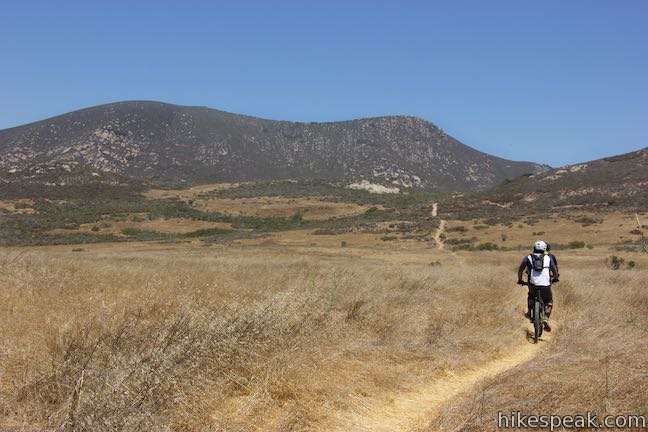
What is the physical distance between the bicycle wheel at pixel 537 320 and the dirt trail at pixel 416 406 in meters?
2.22

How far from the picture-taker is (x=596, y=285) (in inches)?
518

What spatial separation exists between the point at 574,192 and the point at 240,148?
107743 mm

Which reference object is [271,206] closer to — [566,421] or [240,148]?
[240,148]

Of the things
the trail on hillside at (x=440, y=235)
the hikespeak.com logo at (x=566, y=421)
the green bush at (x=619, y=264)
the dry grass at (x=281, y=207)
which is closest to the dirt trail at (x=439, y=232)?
the trail on hillside at (x=440, y=235)

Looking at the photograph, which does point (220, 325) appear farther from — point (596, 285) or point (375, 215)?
point (375, 215)

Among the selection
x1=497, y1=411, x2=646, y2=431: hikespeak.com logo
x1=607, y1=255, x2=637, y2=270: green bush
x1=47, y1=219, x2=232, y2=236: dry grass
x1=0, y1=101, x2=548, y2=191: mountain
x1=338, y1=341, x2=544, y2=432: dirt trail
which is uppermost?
x1=0, y1=101, x2=548, y2=191: mountain

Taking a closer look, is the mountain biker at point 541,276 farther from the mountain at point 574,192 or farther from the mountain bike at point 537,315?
the mountain at point 574,192

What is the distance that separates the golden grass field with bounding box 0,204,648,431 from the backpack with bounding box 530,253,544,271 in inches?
46.5

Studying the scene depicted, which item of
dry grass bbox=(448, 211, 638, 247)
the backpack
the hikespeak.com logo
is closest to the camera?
the hikespeak.com logo

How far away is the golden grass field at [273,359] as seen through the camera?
417 centimetres

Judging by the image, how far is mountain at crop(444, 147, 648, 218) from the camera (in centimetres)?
6400

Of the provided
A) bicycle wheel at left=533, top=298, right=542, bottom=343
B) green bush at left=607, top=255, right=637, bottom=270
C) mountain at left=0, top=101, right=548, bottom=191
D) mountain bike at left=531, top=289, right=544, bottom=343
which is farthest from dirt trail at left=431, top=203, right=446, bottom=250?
mountain at left=0, top=101, right=548, bottom=191

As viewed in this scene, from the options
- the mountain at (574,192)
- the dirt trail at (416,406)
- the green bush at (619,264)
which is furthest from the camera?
the mountain at (574,192)

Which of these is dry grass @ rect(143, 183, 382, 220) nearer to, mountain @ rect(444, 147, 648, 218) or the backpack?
mountain @ rect(444, 147, 648, 218)
